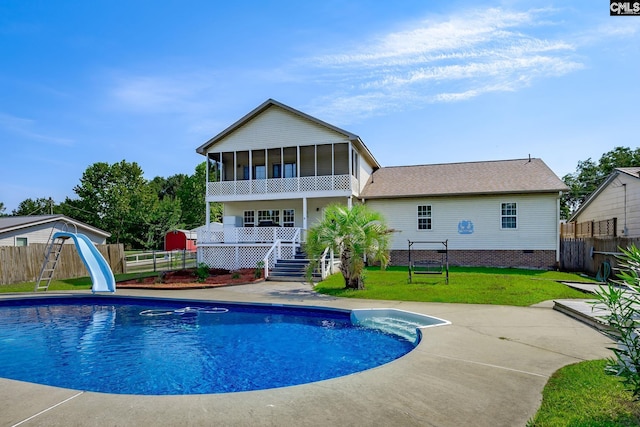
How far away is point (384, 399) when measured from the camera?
431 cm

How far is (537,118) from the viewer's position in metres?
16.0

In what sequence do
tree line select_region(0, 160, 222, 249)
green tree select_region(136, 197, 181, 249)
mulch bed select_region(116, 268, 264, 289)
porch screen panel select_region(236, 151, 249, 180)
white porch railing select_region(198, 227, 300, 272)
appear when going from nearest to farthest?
1. mulch bed select_region(116, 268, 264, 289)
2. white porch railing select_region(198, 227, 300, 272)
3. porch screen panel select_region(236, 151, 249, 180)
4. green tree select_region(136, 197, 181, 249)
5. tree line select_region(0, 160, 222, 249)

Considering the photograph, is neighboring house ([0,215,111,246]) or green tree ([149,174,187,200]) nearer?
neighboring house ([0,215,111,246])

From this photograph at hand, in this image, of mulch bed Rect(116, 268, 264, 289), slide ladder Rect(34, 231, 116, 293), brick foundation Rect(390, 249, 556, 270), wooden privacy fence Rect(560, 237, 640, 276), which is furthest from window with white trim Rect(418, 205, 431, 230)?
slide ladder Rect(34, 231, 116, 293)

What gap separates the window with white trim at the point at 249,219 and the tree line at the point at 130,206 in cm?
1847

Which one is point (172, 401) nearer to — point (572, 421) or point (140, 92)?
point (572, 421)

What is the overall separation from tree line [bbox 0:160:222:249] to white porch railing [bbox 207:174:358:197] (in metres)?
19.6

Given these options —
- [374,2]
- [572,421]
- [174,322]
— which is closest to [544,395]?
[572,421]

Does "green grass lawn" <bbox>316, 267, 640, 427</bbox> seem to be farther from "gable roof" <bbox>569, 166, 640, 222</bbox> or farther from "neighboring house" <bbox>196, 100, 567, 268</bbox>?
"gable roof" <bbox>569, 166, 640, 222</bbox>

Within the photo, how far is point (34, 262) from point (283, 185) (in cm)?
1331

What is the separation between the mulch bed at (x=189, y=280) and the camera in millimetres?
16125

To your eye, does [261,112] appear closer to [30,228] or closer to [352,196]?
[352,196]

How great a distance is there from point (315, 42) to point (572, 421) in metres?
11.9

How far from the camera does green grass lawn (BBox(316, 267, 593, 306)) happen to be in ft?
37.8
